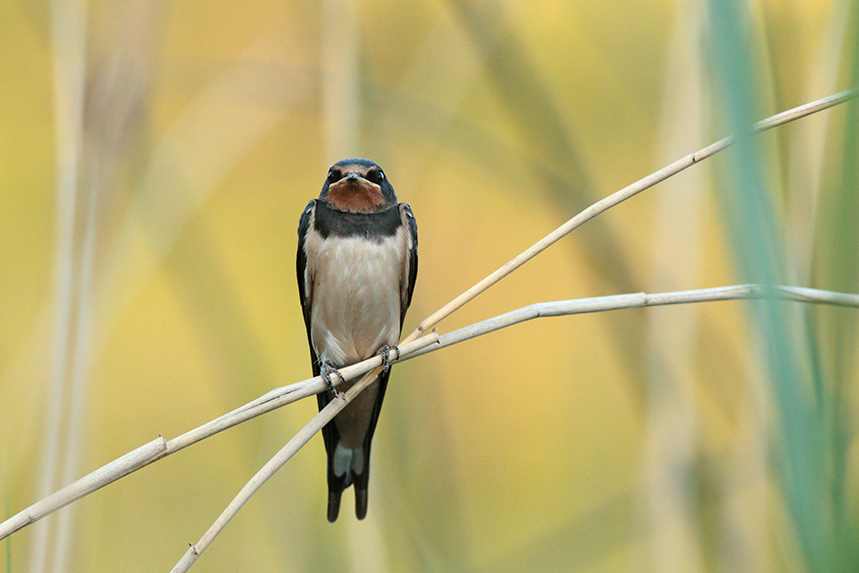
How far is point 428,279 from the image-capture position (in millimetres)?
1904

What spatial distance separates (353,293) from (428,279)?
33cm

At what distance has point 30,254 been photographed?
76.9 inches

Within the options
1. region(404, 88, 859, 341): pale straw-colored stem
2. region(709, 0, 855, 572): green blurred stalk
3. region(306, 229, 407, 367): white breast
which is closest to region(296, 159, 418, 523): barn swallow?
region(306, 229, 407, 367): white breast

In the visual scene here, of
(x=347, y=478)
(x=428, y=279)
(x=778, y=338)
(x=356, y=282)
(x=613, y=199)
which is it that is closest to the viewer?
(x=778, y=338)

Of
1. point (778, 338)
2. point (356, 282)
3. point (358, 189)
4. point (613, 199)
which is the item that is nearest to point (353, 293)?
point (356, 282)

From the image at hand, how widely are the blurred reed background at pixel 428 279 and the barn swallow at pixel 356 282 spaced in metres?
0.10

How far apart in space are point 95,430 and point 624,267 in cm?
138

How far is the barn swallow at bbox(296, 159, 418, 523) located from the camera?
1.61 m

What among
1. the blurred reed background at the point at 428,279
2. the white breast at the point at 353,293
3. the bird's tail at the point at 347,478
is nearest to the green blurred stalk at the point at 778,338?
the blurred reed background at the point at 428,279

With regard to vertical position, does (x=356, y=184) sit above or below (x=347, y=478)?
above

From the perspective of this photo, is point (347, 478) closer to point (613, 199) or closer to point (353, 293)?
point (353, 293)

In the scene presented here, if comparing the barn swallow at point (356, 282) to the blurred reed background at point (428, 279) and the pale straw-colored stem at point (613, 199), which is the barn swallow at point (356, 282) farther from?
the pale straw-colored stem at point (613, 199)

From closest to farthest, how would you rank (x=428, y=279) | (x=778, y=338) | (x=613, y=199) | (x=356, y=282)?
(x=778, y=338) → (x=613, y=199) → (x=356, y=282) → (x=428, y=279)

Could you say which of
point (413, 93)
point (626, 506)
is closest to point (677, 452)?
point (626, 506)
